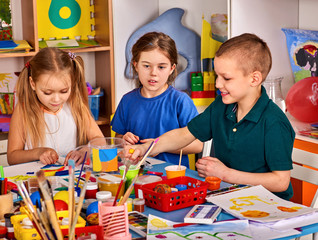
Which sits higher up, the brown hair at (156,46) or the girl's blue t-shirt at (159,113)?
the brown hair at (156,46)

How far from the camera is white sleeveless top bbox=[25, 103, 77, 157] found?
2.15 metres

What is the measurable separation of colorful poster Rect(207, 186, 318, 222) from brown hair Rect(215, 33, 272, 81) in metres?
0.40

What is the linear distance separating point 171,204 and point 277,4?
76.1 inches

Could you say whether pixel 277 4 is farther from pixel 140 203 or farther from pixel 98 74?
pixel 140 203

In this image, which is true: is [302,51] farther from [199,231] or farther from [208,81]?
[199,231]

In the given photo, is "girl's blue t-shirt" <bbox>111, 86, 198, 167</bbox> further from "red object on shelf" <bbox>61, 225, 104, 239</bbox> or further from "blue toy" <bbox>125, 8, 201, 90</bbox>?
A: "red object on shelf" <bbox>61, 225, 104, 239</bbox>

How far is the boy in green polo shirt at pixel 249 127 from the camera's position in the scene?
1465 millimetres

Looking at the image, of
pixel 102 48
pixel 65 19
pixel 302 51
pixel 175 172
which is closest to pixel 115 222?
pixel 175 172

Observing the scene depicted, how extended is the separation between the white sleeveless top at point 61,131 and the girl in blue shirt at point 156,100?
0.22 metres

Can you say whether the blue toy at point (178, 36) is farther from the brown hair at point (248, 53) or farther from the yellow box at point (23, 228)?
the yellow box at point (23, 228)

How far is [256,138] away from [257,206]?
36cm

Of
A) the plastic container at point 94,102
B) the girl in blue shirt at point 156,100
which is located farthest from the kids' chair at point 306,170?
the plastic container at point 94,102

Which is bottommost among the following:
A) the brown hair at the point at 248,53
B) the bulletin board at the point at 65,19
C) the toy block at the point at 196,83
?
the toy block at the point at 196,83

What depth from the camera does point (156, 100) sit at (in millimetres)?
2193
